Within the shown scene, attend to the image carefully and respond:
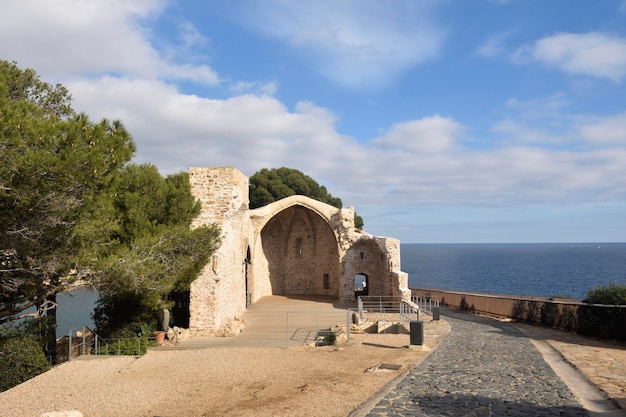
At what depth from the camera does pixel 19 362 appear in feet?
36.0

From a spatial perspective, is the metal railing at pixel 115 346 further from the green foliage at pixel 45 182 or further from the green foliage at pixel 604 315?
the green foliage at pixel 604 315

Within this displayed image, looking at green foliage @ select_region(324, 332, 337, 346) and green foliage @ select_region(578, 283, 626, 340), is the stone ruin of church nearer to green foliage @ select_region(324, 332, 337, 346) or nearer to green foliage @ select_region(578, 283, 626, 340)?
green foliage @ select_region(324, 332, 337, 346)

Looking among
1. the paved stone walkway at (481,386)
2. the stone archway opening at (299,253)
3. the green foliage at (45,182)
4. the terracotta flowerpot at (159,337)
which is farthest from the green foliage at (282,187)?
the green foliage at (45,182)

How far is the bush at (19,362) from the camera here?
35.2 feet

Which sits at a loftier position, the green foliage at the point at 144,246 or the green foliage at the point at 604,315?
the green foliage at the point at 144,246

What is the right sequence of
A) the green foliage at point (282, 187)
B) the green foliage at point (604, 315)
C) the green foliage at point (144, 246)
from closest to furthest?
the green foliage at point (144, 246)
the green foliage at point (604, 315)
the green foliage at point (282, 187)

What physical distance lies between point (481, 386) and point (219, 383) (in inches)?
208

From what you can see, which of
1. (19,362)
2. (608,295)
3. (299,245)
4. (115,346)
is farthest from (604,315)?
(299,245)

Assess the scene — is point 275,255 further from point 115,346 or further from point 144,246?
point 144,246

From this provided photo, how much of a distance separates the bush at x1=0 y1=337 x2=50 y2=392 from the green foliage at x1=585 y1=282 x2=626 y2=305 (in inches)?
631

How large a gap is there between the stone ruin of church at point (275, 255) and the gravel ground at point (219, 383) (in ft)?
12.0

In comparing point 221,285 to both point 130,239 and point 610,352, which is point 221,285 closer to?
A: point 130,239

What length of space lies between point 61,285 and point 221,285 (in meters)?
5.93

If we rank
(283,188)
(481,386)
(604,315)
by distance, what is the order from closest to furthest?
(481,386)
(604,315)
(283,188)
